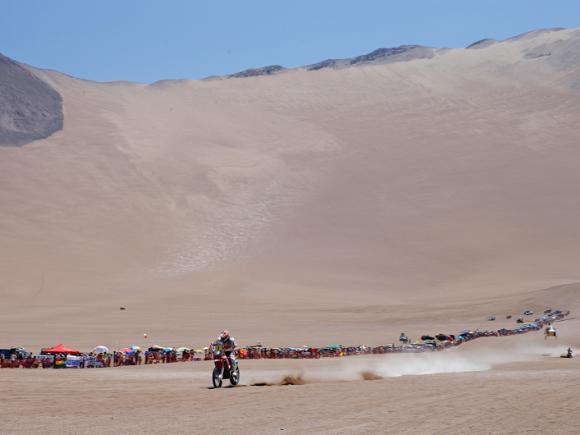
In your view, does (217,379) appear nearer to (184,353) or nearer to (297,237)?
(184,353)

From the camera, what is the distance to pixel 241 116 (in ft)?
385

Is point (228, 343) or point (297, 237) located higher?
point (297, 237)

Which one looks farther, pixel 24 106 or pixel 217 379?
pixel 24 106

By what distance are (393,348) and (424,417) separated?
2538 centimetres

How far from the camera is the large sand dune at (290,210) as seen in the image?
57781 millimetres

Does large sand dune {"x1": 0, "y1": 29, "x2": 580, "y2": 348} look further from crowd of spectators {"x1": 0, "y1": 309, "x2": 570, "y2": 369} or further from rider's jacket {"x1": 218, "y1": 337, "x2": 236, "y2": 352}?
rider's jacket {"x1": 218, "y1": 337, "x2": 236, "y2": 352}

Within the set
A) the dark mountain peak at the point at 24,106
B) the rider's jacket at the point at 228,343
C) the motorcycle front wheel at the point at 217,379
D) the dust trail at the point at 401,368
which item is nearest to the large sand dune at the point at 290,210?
the dark mountain peak at the point at 24,106

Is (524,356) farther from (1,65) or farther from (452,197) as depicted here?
(1,65)

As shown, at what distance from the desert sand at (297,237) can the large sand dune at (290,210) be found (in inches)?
10.7

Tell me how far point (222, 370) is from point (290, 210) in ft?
217

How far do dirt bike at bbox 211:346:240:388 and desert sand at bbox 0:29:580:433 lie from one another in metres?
0.78

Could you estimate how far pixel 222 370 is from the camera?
1830 centimetres

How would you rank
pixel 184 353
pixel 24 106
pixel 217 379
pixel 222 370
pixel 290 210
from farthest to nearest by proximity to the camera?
1. pixel 24 106
2. pixel 290 210
3. pixel 184 353
4. pixel 222 370
5. pixel 217 379

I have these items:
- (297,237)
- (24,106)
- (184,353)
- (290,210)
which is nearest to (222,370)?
(184,353)
